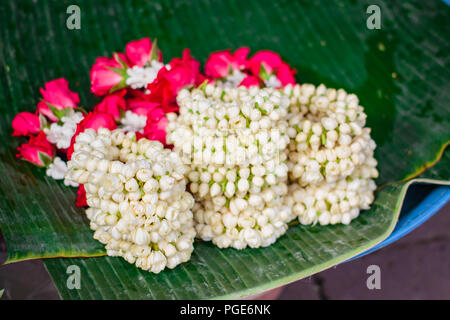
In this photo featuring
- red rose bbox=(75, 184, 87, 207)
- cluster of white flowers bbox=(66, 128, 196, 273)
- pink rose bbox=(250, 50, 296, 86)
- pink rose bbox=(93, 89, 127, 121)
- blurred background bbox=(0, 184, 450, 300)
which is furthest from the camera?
blurred background bbox=(0, 184, 450, 300)

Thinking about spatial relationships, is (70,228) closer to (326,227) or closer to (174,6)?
(326,227)

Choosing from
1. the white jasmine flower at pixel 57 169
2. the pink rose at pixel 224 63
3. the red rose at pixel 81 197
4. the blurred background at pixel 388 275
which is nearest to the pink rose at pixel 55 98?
the white jasmine flower at pixel 57 169

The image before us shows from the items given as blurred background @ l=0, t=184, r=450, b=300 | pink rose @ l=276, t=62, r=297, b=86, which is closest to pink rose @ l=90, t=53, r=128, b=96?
pink rose @ l=276, t=62, r=297, b=86

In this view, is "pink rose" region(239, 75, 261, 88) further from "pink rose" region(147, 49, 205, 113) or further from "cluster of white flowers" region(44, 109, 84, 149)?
"cluster of white flowers" region(44, 109, 84, 149)

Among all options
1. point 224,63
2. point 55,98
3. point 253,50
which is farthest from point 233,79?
point 55,98

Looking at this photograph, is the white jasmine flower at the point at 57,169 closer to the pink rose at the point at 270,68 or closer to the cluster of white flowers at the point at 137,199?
the cluster of white flowers at the point at 137,199
